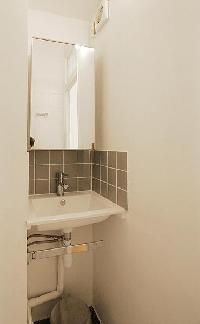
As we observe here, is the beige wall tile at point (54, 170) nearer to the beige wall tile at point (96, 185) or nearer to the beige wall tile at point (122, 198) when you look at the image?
the beige wall tile at point (96, 185)

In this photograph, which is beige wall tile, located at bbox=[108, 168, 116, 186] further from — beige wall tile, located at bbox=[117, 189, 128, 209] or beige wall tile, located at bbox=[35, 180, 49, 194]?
beige wall tile, located at bbox=[35, 180, 49, 194]

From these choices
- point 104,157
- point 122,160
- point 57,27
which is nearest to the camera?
point 122,160

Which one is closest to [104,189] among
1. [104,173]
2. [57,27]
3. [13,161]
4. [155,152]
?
[104,173]

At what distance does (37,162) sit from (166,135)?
→ 3.15ft

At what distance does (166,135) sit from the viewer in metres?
0.85

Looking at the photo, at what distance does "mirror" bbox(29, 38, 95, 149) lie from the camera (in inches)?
55.6

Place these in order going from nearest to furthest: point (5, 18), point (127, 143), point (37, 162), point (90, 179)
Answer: point (5, 18), point (127, 143), point (37, 162), point (90, 179)

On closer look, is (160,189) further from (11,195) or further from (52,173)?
(52,173)

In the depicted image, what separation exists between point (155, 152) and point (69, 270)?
116 centimetres

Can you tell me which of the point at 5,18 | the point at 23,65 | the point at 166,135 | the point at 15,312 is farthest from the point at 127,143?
the point at 15,312

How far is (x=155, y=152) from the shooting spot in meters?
0.92

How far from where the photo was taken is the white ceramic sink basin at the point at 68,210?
110 cm

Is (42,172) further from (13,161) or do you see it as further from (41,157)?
(13,161)

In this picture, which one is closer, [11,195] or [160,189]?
[11,195]
